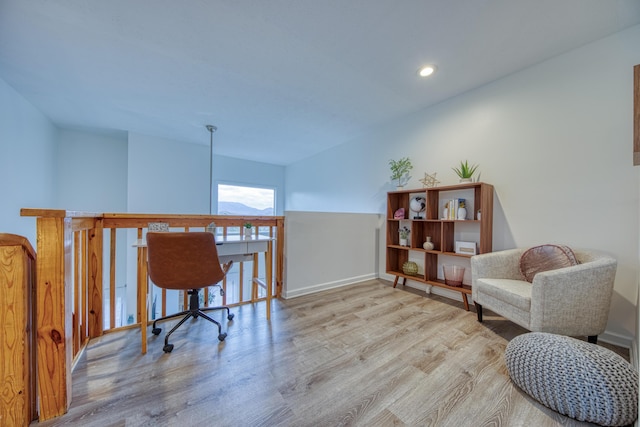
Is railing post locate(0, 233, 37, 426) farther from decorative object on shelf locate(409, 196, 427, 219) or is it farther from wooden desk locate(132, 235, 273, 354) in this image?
decorative object on shelf locate(409, 196, 427, 219)

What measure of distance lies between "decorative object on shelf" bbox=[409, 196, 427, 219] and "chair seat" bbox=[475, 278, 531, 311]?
3.79 ft

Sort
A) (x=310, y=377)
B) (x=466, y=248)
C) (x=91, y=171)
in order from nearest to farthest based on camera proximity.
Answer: (x=310, y=377), (x=466, y=248), (x=91, y=171)

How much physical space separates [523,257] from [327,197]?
3381mm

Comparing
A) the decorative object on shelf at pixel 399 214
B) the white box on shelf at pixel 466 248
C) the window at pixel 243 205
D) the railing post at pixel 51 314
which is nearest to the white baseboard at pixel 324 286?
the decorative object on shelf at pixel 399 214

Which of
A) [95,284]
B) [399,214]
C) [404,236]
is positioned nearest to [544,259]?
[404,236]

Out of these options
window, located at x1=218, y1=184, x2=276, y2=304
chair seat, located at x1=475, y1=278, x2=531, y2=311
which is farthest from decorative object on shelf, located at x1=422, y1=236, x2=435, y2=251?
window, located at x1=218, y1=184, x2=276, y2=304

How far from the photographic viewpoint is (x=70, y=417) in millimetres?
1150

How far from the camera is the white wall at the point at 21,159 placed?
2543 millimetres

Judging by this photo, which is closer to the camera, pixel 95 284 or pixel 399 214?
pixel 95 284

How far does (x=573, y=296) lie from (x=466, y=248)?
3.29 ft

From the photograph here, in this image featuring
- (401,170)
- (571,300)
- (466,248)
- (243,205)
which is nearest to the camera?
(571,300)

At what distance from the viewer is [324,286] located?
310cm

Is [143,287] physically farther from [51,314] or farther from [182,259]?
[51,314]

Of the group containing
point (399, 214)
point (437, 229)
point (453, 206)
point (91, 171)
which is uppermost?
point (91, 171)
